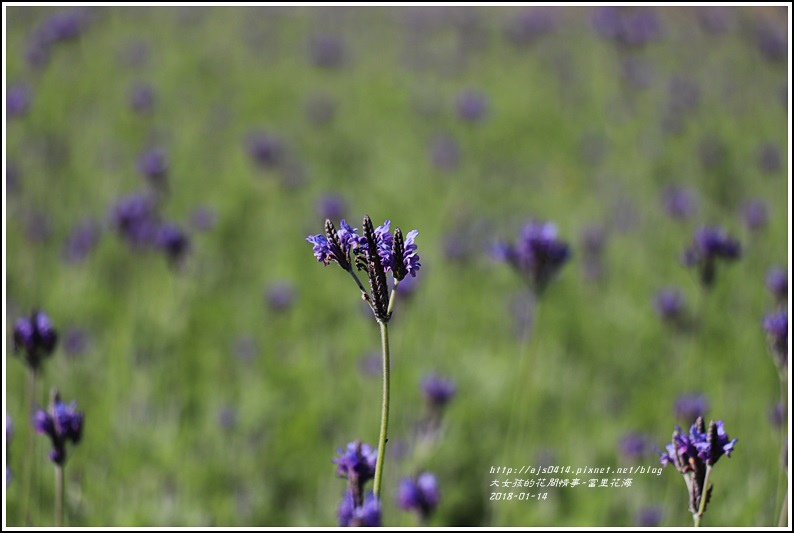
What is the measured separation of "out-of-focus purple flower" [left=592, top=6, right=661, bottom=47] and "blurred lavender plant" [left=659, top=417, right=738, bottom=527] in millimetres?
6169

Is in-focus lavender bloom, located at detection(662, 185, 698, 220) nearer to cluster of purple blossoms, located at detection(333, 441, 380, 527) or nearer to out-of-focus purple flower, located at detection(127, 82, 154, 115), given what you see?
out-of-focus purple flower, located at detection(127, 82, 154, 115)

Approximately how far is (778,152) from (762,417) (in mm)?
4407

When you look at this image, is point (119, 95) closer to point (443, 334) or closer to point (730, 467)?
point (443, 334)

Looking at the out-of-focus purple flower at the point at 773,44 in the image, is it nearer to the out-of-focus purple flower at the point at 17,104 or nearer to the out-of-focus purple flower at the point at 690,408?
the out-of-focus purple flower at the point at 690,408

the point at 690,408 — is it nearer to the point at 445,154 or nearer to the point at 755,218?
the point at 755,218

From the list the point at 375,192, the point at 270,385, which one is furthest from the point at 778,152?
the point at 270,385

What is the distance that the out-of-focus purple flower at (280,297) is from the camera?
4.09 m

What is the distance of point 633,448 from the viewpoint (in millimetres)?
→ 3166

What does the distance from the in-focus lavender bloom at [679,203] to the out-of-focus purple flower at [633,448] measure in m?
2.78

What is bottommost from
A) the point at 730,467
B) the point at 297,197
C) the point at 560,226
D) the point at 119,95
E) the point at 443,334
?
the point at 730,467

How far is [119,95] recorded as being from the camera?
23.8 ft

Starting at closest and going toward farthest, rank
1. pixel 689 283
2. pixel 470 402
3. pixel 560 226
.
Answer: pixel 470 402
pixel 689 283
pixel 560 226

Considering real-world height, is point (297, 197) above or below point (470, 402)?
above

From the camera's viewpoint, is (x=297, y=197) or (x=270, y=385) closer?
(x=270, y=385)
